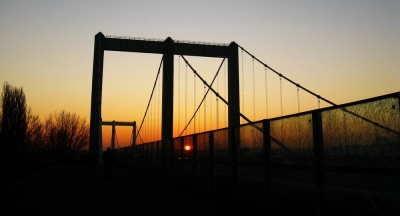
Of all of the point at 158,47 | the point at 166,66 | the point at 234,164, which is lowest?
the point at 234,164

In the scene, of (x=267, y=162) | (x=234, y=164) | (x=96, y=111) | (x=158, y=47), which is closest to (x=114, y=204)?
(x=234, y=164)

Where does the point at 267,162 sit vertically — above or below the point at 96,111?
below

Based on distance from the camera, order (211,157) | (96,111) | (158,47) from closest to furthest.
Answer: (211,157) → (158,47) → (96,111)

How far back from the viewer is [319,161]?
5.14m

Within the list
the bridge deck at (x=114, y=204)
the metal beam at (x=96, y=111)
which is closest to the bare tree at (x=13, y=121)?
the metal beam at (x=96, y=111)

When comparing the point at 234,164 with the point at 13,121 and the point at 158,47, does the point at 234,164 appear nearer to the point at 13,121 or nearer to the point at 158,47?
the point at 158,47

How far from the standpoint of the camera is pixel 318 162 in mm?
5152

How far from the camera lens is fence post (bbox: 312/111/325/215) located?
501cm

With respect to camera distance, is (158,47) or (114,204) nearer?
(114,204)

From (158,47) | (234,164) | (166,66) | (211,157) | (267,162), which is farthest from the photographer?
(158,47)

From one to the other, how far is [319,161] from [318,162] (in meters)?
0.02

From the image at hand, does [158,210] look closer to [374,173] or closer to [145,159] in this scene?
[374,173]

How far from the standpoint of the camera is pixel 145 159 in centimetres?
2098

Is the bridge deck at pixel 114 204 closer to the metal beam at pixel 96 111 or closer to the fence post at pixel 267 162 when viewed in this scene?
the fence post at pixel 267 162
